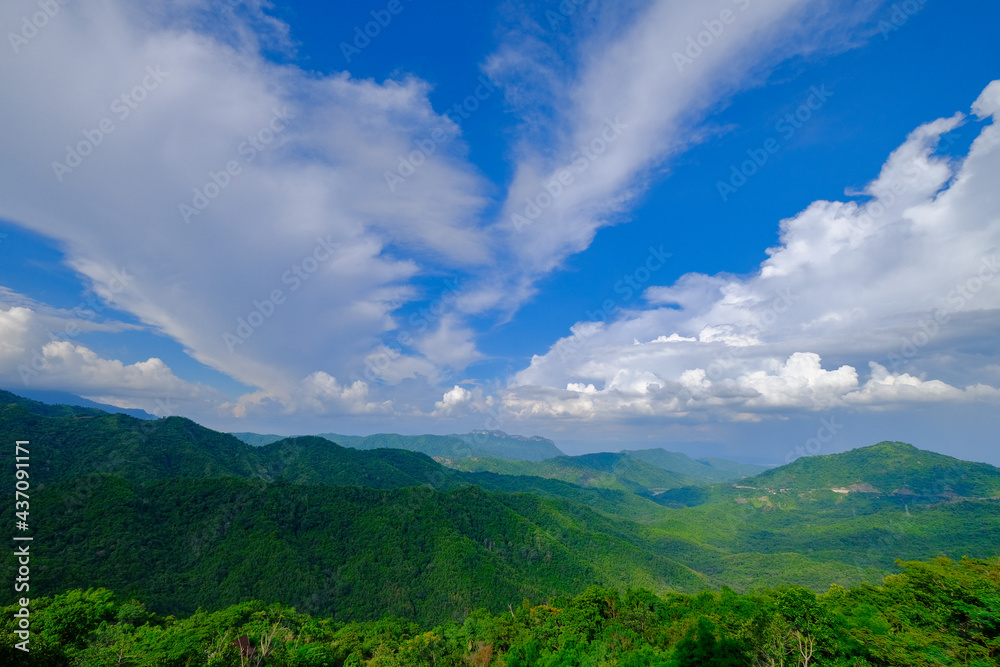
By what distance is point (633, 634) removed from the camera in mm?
56438

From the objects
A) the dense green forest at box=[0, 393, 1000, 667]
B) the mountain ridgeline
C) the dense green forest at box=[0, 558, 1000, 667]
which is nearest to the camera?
the dense green forest at box=[0, 558, 1000, 667]

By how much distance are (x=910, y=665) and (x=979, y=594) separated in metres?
13.9

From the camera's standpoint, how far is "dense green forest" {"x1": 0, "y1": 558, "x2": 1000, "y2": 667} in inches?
1352

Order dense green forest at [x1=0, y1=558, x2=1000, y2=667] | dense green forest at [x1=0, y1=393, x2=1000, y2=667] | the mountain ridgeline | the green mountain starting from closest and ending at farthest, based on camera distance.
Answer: dense green forest at [x1=0, y1=558, x2=1000, y2=667], dense green forest at [x1=0, y1=393, x2=1000, y2=667], the green mountain, the mountain ridgeline

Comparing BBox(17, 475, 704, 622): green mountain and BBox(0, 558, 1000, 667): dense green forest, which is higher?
BBox(0, 558, 1000, 667): dense green forest

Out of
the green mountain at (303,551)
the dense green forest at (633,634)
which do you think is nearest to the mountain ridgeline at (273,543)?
the green mountain at (303,551)

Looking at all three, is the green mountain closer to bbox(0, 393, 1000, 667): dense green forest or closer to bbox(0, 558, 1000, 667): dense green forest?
bbox(0, 393, 1000, 667): dense green forest

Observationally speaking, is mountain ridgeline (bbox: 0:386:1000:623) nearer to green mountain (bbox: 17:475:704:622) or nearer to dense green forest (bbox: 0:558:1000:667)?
green mountain (bbox: 17:475:704:622)

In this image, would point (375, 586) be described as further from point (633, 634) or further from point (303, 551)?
point (633, 634)

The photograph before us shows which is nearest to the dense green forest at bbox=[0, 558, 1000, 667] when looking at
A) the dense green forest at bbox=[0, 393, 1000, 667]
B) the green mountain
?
the dense green forest at bbox=[0, 393, 1000, 667]

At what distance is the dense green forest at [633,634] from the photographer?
113ft

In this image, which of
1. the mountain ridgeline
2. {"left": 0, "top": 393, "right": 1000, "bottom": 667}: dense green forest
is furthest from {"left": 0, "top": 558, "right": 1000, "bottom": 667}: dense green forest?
the mountain ridgeline

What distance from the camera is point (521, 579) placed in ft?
516

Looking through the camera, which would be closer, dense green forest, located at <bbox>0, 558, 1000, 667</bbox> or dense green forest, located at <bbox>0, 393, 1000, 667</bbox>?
dense green forest, located at <bbox>0, 558, 1000, 667</bbox>
